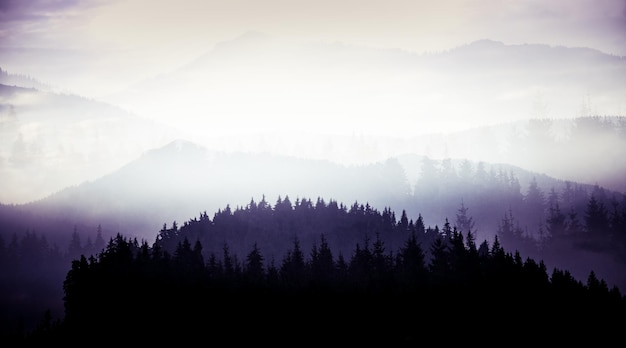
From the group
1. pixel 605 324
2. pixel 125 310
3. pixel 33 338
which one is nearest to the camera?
pixel 605 324

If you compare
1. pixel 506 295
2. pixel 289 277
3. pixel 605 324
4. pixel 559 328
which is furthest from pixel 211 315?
pixel 605 324

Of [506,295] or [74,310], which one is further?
[74,310]

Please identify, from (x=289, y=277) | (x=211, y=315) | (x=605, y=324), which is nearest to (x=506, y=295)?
(x=605, y=324)

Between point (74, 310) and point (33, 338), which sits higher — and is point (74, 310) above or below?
above

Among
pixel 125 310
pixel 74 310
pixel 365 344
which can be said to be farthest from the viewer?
pixel 74 310

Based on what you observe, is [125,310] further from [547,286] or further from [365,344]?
[547,286]

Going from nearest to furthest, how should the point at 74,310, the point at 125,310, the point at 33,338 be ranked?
1. the point at 125,310
2. the point at 74,310
3. the point at 33,338

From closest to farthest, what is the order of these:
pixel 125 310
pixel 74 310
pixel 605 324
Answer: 1. pixel 605 324
2. pixel 125 310
3. pixel 74 310

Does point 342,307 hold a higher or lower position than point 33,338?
higher

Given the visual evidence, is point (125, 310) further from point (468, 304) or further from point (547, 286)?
point (547, 286)

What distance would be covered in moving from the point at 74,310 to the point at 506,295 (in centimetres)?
9610

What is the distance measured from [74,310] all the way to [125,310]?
20828 millimetres

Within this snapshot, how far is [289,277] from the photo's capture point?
481ft

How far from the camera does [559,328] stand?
129 m
